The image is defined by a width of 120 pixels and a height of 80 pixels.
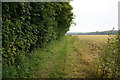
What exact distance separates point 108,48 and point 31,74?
2.51 m

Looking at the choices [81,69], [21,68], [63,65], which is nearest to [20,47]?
[21,68]

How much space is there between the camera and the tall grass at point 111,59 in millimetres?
3656

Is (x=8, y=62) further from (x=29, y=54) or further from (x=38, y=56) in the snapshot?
(x=38, y=56)

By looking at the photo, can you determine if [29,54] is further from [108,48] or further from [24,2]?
[108,48]

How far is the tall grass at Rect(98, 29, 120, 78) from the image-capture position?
3656 mm

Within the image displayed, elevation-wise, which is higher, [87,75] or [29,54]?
[29,54]

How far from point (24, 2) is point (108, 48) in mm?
2903

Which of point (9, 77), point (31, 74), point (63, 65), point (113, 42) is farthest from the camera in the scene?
point (63, 65)

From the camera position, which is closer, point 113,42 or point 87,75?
point 113,42

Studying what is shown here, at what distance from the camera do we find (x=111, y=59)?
380 centimetres

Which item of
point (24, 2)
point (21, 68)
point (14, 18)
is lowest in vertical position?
point (21, 68)

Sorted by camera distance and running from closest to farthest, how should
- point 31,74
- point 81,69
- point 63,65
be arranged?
point 31,74 < point 81,69 < point 63,65

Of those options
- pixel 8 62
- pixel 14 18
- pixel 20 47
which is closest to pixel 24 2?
pixel 14 18

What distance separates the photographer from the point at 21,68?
4.01m
